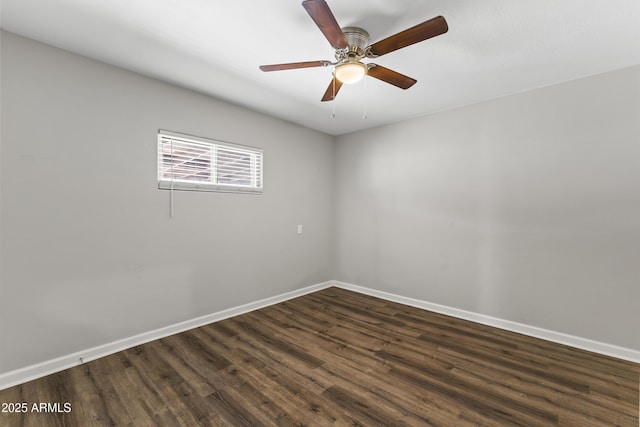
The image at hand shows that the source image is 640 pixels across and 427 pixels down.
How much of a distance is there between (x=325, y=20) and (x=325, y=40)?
0.66 m

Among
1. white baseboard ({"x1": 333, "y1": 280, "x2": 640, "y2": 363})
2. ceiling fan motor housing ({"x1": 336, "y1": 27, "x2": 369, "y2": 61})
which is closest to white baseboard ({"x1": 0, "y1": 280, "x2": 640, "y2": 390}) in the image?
white baseboard ({"x1": 333, "y1": 280, "x2": 640, "y2": 363})

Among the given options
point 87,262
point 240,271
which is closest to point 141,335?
point 87,262

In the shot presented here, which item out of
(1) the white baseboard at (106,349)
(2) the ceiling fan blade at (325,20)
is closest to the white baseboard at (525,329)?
(1) the white baseboard at (106,349)

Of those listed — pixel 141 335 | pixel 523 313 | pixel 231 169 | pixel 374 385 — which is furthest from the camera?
pixel 231 169

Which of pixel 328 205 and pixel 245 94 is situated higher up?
pixel 245 94

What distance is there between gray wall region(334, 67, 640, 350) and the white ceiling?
0.37 m

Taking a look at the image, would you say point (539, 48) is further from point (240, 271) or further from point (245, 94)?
point (240, 271)

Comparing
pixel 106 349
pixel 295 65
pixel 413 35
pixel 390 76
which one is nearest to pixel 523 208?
pixel 390 76

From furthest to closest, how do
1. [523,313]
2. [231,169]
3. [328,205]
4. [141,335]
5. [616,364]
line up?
[328,205]
[231,169]
[523,313]
[141,335]
[616,364]

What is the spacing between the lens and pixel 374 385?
2.00 metres

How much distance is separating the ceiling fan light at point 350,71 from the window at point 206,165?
1822 mm

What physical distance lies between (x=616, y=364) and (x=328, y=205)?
11.8 feet

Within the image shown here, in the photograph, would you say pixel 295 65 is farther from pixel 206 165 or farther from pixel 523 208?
pixel 523 208

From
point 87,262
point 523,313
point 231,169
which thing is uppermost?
point 231,169
